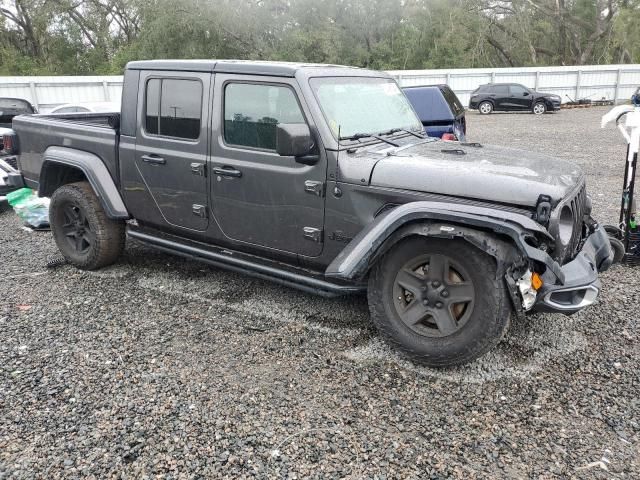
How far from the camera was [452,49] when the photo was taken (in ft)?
107

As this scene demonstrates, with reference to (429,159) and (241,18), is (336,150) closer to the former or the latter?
(429,159)

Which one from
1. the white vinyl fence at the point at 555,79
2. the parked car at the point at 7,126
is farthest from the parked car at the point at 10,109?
the white vinyl fence at the point at 555,79

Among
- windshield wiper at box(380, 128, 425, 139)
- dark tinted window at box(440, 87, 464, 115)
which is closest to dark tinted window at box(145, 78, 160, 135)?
windshield wiper at box(380, 128, 425, 139)

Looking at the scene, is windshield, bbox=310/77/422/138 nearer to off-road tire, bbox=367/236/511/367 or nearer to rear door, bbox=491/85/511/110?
off-road tire, bbox=367/236/511/367

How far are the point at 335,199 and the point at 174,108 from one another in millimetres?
1677

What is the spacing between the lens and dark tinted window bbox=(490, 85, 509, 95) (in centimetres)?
2339

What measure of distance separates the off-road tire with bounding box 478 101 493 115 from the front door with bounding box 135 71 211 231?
71.5 ft

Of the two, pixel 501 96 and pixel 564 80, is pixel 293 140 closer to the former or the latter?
pixel 501 96

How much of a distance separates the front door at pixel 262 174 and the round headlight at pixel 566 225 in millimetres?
1522

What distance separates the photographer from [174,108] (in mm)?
4387

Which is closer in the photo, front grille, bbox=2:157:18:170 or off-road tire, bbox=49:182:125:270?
off-road tire, bbox=49:182:125:270

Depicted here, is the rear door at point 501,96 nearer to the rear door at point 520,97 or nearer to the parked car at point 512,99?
the parked car at point 512,99

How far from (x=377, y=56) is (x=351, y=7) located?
3300 mm

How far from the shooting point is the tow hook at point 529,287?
3.04 meters
